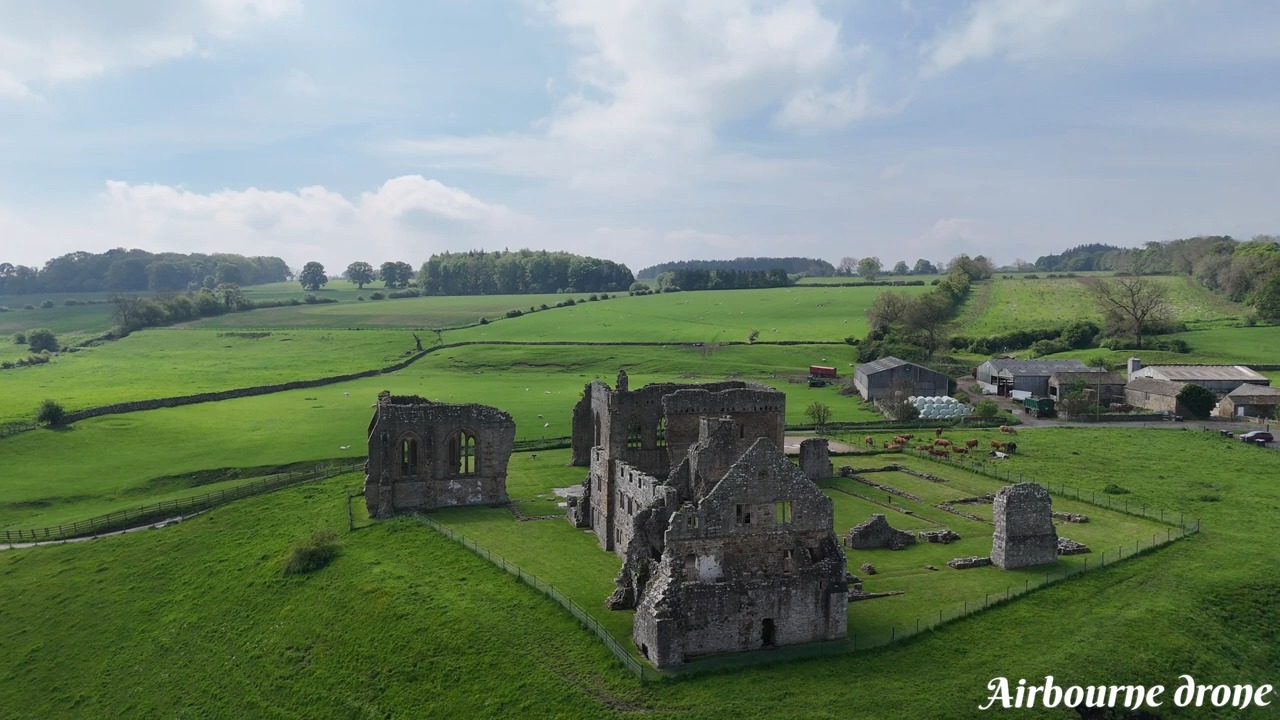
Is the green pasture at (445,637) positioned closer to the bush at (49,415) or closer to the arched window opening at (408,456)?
the arched window opening at (408,456)

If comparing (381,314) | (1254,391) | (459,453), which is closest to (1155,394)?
(1254,391)

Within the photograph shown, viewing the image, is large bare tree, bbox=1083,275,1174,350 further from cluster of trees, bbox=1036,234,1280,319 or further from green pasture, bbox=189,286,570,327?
green pasture, bbox=189,286,570,327

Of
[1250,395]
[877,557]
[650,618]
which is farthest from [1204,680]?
[1250,395]

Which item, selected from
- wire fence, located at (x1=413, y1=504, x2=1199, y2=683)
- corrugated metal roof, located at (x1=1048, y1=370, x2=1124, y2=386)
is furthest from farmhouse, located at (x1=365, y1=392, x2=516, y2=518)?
corrugated metal roof, located at (x1=1048, y1=370, x2=1124, y2=386)

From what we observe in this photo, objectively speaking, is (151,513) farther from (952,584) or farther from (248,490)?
(952,584)

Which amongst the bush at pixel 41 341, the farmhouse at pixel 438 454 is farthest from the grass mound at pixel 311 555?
the bush at pixel 41 341
